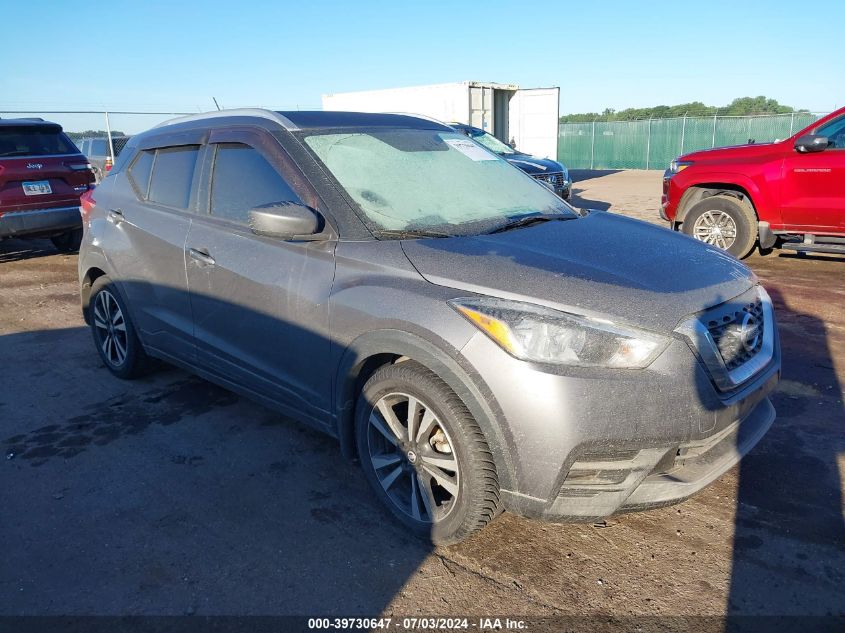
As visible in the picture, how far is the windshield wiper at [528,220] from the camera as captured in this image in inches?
124

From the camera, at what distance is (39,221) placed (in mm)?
8867

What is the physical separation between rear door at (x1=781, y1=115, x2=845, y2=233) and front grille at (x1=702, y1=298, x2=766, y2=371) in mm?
5250

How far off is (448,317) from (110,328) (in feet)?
10.7

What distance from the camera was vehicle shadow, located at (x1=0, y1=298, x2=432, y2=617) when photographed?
8.34 ft

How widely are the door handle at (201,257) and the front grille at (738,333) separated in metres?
2.50

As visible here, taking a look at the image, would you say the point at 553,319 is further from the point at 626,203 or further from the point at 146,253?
the point at 626,203

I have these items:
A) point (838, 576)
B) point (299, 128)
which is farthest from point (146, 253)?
point (838, 576)

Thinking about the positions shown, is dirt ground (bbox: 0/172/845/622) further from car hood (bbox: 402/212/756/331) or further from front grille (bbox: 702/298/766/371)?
car hood (bbox: 402/212/756/331)

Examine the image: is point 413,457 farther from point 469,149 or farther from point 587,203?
point 587,203

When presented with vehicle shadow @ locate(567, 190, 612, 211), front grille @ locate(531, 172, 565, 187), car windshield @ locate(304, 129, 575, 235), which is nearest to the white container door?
vehicle shadow @ locate(567, 190, 612, 211)

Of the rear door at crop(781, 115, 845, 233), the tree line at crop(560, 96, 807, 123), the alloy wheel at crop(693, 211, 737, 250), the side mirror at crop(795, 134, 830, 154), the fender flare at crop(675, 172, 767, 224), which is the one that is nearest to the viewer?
the side mirror at crop(795, 134, 830, 154)

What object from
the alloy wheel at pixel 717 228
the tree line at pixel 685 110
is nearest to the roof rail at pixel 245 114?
the alloy wheel at pixel 717 228

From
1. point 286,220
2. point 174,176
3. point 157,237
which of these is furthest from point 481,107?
point 286,220

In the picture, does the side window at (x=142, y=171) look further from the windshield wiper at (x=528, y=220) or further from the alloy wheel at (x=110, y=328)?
the windshield wiper at (x=528, y=220)
